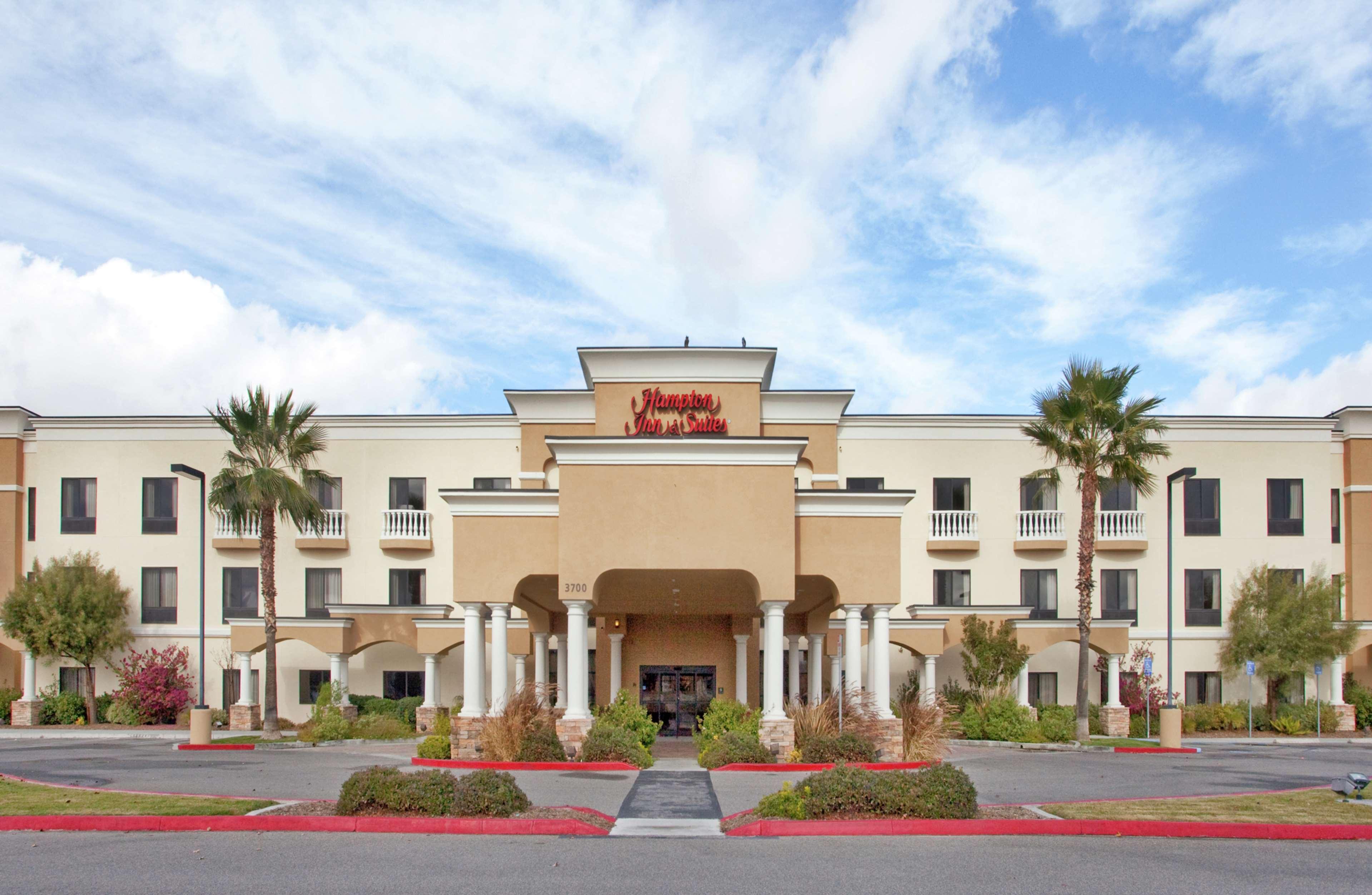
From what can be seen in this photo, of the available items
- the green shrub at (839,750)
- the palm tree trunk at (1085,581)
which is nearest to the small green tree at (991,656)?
the palm tree trunk at (1085,581)

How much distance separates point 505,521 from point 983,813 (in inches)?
497

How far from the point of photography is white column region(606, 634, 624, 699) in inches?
1145

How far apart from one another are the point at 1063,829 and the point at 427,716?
2206 centimetres

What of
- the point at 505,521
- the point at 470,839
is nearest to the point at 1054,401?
the point at 505,521

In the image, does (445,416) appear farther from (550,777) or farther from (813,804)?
(813,804)

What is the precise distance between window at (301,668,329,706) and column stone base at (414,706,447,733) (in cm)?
618

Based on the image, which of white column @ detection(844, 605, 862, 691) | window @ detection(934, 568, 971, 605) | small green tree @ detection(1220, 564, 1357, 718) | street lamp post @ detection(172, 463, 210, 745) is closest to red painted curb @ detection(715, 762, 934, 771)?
white column @ detection(844, 605, 862, 691)

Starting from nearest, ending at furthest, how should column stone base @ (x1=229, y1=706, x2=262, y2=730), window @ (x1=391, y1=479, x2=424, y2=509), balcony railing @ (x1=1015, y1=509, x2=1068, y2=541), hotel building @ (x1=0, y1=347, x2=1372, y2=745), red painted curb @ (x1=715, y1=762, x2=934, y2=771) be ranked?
red painted curb @ (x1=715, y1=762, x2=934, y2=771) → column stone base @ (x1=229, y1=706, x2=262, y2=730) → hotel building @ (x1=0, y1=347, x2=1372, y2=745) → balcony railing @ (x1=1015, y1=509, x2=1068, y2=541) → window @ (x1=391, y1=479, x2=424, y2=509)

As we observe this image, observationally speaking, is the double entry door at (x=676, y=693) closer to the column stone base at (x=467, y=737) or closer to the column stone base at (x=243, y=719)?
the column stone base at (x=467, y=737)

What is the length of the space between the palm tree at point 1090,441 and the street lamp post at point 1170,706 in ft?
4.27

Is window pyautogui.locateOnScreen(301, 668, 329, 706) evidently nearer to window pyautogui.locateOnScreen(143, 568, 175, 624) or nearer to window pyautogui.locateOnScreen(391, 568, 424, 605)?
window pyautogui.locateOnScreen(391, 568, 424, 605)

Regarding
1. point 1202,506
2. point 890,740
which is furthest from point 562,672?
point 1202,506

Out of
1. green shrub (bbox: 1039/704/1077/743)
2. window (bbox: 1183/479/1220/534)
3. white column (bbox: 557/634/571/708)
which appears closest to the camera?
white column (bbox: 557/634/571/708)

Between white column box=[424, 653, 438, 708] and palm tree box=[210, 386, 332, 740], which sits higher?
palm tree box=[210, 386, 332, 740]
